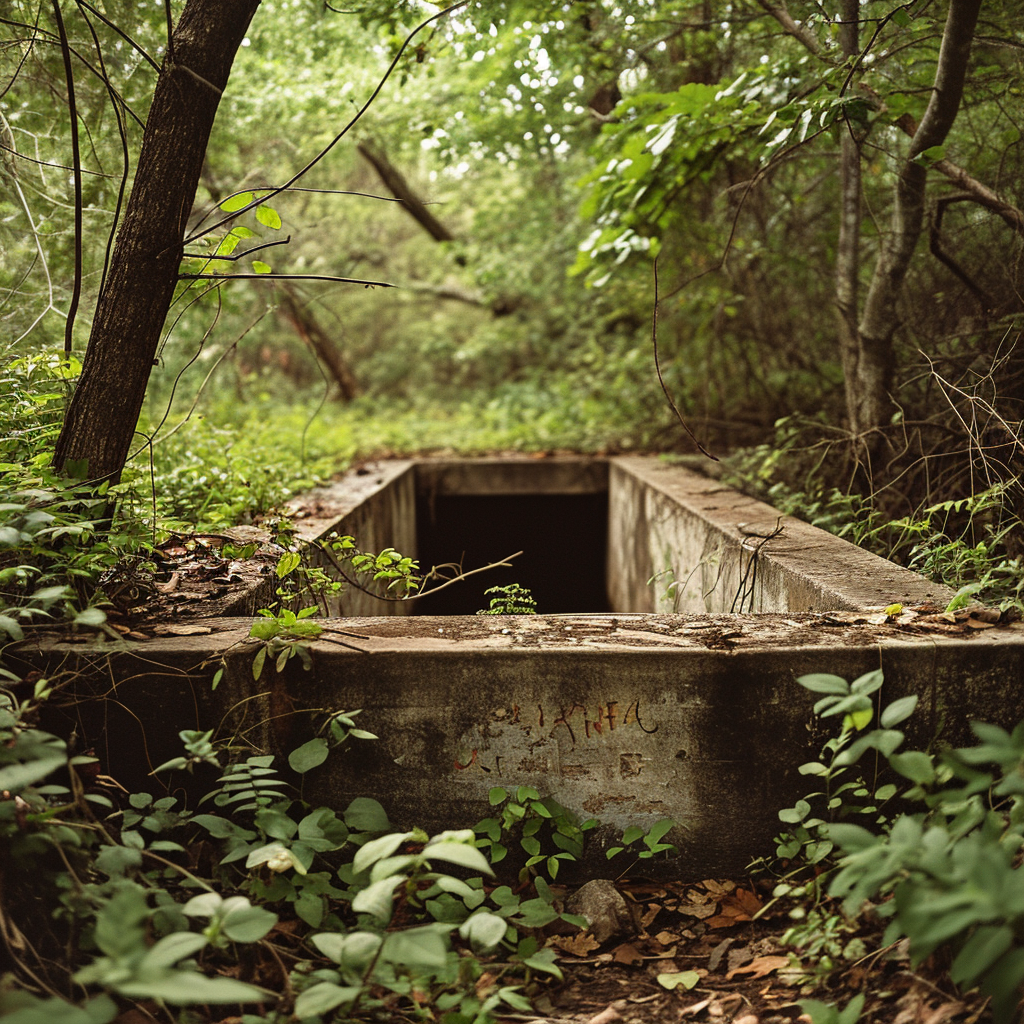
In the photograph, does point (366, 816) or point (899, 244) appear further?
point (899, 244)

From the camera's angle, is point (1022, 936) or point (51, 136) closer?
point (1022, 936)

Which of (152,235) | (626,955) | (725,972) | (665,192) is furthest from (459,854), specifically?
(665,192)

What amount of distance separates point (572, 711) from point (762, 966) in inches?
30.6

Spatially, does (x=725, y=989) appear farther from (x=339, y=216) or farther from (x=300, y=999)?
(x=339, y=216)

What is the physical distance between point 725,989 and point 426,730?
1.01 meters

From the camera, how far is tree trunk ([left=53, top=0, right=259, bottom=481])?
245 cm

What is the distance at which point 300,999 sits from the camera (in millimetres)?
1447

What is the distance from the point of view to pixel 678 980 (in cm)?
191

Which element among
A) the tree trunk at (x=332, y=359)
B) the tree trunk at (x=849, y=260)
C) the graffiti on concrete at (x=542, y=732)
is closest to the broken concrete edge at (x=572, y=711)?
the graffiti on concrete at (x=542, y=732)

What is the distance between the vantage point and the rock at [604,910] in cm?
204

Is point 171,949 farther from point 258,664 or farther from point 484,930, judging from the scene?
point 258,664

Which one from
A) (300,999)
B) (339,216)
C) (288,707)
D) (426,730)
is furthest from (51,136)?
(339,216)

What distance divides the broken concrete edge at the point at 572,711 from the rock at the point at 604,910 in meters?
0.14

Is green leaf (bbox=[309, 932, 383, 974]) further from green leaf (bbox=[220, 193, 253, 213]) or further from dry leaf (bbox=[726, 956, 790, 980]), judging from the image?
green leaf (bbox=[220, 193, 253, 213])
